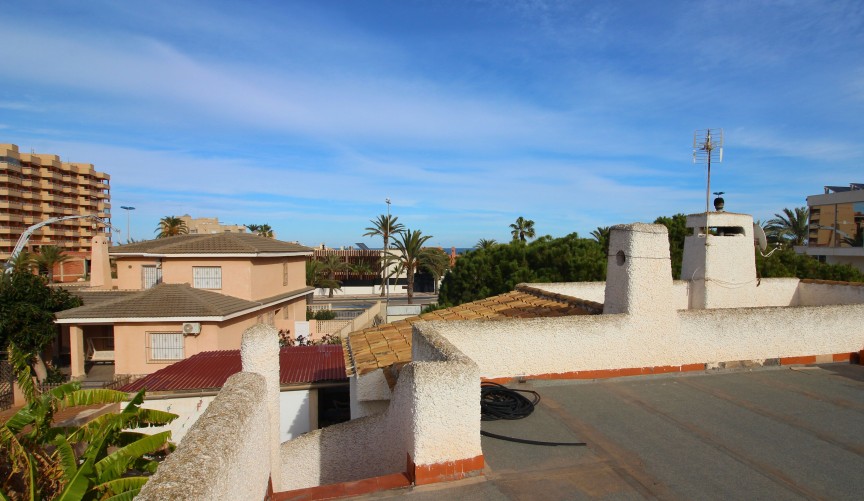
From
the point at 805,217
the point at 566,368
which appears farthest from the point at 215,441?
the point at 805,217

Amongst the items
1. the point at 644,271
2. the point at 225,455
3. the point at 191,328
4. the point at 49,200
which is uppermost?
the point at 49,200

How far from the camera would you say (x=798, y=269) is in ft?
86.8

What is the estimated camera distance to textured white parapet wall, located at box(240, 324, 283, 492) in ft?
14.6

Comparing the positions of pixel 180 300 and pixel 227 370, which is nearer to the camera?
pixel 227 370

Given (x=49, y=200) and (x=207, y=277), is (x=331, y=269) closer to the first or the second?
(x=207, y=277)

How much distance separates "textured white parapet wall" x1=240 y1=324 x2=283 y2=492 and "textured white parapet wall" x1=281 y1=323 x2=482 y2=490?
1229 millimetres

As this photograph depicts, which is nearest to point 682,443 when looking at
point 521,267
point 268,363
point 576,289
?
point 268,363

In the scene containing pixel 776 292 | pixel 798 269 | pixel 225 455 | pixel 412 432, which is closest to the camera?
pixel 225 455

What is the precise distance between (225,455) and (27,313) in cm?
2266

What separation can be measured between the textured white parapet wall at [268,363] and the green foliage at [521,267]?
70.6 feet

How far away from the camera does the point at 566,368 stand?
7.19m

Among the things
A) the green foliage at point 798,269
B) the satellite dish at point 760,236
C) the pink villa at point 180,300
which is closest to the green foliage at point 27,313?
the pink villa at point 180,300

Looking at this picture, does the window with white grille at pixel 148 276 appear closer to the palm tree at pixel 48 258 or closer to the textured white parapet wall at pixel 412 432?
the textured white parapet wall at pixel 412 432

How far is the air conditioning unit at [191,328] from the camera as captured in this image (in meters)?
17.8
